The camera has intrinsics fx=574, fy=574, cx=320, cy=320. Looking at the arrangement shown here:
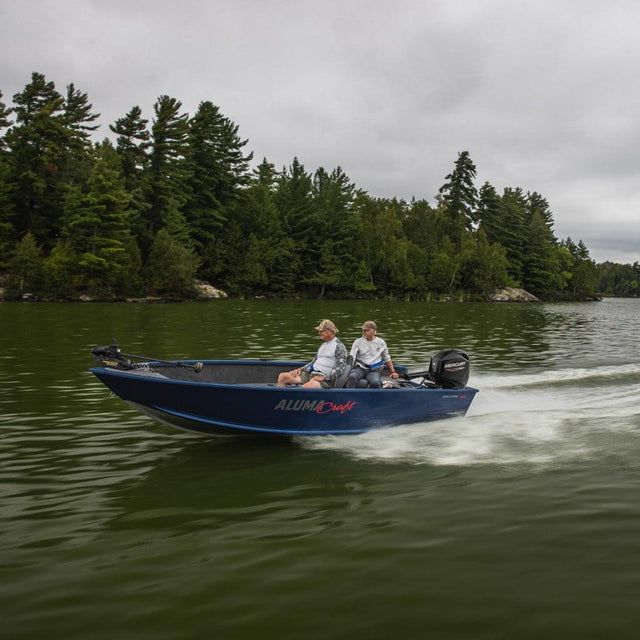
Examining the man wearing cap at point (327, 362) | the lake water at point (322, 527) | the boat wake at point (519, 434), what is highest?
the man wearing cap at point (327, 362)

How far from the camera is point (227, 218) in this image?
80.8 m

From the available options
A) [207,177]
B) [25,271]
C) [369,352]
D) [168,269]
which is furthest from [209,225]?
[369,352]

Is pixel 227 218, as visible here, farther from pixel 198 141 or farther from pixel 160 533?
pixel 160 533

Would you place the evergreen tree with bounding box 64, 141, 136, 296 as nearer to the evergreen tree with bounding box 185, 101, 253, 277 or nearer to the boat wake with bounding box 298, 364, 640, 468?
the evergreen tree with bounding box 185, 101, 253, 277

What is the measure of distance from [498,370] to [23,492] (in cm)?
1345

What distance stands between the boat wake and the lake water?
0.06 metres

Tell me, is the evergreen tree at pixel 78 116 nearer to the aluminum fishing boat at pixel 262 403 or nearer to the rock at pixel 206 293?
the rock at pixel 206 293

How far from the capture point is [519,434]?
31.7 ft

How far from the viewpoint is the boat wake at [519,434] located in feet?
27.6

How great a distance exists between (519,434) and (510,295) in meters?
87.9

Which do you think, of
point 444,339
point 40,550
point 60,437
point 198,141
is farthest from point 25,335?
point 198,141

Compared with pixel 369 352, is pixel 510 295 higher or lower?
higher

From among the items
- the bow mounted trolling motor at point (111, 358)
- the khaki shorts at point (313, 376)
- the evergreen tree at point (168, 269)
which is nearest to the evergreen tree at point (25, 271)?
the evergreen tree at point (168, 269)

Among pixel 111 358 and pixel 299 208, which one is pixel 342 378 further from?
pixel 299 208
